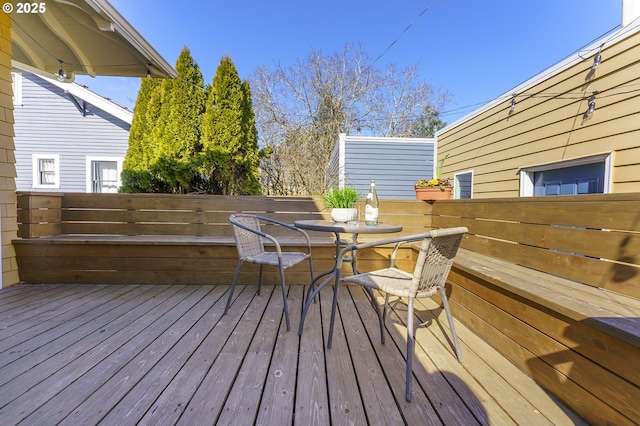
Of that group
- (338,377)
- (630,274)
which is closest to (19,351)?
(338,377)

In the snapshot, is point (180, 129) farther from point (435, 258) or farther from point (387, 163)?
point (387, 163)

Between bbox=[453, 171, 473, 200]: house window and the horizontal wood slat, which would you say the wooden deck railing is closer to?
the horizontal wood slat

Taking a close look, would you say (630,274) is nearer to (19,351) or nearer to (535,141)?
(535,141)

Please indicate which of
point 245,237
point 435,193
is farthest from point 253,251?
point 435,193

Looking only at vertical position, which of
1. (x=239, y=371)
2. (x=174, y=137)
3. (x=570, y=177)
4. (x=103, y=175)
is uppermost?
(x=174, y=137)

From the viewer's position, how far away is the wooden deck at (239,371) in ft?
3.73

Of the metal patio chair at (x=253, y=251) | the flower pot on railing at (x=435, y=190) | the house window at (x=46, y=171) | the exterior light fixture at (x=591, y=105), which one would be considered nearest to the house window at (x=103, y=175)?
the house window at (x=46, y=171)

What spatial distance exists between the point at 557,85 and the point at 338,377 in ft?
12.6

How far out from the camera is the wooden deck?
1137 mm

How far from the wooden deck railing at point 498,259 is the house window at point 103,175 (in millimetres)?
4799

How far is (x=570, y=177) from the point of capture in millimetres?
3039

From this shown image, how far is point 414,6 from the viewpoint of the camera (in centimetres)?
679

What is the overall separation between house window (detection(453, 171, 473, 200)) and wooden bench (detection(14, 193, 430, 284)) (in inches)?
86.0

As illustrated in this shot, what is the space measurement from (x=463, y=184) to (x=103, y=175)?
838cm
